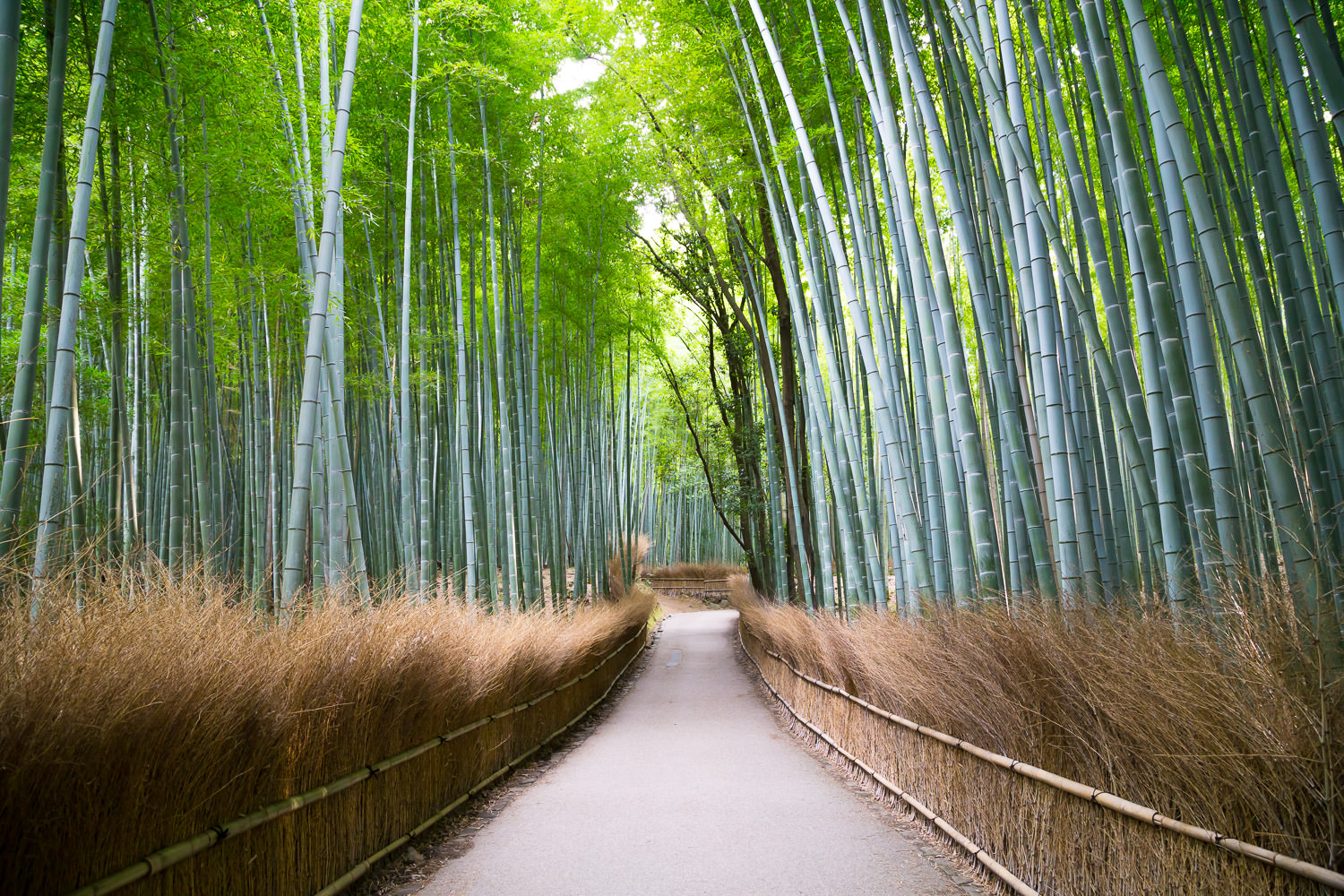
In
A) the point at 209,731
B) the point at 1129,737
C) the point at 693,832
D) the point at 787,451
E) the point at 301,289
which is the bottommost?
the point at 693,832

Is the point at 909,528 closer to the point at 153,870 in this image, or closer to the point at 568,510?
the point at 153,870

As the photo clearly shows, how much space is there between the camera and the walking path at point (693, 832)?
238cm

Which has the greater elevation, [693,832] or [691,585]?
[691,585]

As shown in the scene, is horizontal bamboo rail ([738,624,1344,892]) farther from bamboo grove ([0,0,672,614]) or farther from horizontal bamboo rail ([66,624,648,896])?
bamboo grove ([0,0,672,614])

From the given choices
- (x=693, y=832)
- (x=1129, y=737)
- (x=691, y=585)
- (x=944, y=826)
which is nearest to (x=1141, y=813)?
(x=1129, y=737)

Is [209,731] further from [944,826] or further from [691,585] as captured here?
[691,585]

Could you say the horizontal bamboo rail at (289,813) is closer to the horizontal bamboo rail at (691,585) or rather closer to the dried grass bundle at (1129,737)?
the dried grass bundle at (1129,737)

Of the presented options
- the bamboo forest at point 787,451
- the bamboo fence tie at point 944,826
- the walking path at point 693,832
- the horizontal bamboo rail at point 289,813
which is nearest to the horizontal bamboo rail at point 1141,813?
the bamboo forest at point 787,451

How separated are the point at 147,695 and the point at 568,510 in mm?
7958

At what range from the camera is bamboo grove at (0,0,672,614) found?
3346mm

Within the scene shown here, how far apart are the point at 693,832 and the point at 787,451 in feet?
15.2

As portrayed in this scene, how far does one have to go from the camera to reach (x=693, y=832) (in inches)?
115

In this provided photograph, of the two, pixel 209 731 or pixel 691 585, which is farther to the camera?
pixel 691 585

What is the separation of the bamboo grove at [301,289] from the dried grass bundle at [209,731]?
0.25 m
